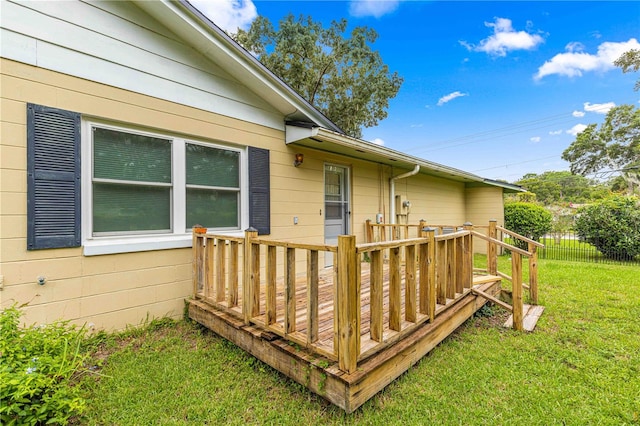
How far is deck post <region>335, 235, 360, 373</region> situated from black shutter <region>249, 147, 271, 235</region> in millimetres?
2441

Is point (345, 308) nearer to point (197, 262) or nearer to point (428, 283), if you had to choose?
point (428, 283)

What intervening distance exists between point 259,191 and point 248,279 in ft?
5.82

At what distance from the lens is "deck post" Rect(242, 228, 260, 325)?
258cm

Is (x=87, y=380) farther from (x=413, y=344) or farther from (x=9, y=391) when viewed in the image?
(x=413, y=344)

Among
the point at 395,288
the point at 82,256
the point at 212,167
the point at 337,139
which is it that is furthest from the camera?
the point at 337,139

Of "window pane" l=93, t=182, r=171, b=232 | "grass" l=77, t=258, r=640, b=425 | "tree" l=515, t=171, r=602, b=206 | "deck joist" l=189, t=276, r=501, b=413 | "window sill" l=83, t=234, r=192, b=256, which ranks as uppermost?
"tree" l=515, t=171, r=602, b=206

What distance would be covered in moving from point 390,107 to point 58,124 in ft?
42.6

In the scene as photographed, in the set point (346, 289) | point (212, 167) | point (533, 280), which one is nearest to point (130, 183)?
point (212, 167)

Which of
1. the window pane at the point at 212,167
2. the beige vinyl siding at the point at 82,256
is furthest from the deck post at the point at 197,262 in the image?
the window pane at the point at 212,167

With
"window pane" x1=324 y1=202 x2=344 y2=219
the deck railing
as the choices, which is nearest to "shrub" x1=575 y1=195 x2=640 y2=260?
the deck railing

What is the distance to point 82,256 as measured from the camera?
2.75m

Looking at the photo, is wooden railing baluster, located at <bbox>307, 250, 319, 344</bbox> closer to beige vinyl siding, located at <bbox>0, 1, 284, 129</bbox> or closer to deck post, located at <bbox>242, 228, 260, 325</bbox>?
deck post, located at <bbox>242, 228, 260, 325</bbox>

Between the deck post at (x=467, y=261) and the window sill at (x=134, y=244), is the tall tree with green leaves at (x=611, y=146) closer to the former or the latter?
the deck post at (x=467, y=261)

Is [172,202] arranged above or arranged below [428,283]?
above
